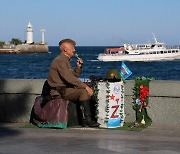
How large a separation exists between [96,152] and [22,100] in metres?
3.32

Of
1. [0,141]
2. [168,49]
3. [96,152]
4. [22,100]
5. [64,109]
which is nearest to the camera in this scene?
[96,152]

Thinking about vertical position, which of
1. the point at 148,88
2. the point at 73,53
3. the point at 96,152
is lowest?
the point at 96,152

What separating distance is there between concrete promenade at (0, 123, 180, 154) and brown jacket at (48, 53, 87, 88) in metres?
0.73

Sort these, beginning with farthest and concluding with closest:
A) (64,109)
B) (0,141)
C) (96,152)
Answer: (64,109) → (0,141) → (96,152)

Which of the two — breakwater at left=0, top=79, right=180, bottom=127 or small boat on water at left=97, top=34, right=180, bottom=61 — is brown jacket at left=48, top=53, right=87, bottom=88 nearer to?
breakwater at left=0, top=79, right=180, bottom=127

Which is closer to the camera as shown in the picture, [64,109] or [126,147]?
[126,147]

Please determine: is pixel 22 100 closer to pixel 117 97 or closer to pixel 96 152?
pixel 117 97

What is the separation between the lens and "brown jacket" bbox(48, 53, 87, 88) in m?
8.90

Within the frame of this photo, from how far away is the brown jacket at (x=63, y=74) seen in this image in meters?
8.90

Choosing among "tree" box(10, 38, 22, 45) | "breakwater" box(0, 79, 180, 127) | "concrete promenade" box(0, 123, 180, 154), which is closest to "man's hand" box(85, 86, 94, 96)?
"concrete promenade" box(0, 123, 180, 154)

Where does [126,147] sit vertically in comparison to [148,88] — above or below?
below

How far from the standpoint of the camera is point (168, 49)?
4368 inches

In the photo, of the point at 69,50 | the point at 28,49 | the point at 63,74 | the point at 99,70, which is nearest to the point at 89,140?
the point at 63,74

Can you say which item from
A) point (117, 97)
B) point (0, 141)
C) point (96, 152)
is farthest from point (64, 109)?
point (96, 152)
